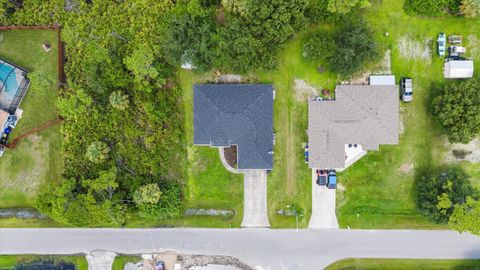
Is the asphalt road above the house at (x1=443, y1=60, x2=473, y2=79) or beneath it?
beneath

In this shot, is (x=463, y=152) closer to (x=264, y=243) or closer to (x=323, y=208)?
(x=323, y=208)

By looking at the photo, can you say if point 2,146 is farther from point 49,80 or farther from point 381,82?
point 381,82

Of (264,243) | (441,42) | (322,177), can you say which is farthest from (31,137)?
(441,42)

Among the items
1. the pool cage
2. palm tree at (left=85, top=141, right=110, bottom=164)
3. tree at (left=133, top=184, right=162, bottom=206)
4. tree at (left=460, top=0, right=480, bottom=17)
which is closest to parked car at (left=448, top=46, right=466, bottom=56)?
tree at (left=460, top=0, right=480, bottom=17)

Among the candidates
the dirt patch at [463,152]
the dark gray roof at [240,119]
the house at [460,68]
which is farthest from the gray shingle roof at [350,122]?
the dirt patch at [463,152]

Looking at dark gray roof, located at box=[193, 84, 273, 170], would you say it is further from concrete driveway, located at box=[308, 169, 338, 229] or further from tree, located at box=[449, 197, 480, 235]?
tree, located at box=[449, 197, 480, 235]

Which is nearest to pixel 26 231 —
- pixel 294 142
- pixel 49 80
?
pixel 49 80
